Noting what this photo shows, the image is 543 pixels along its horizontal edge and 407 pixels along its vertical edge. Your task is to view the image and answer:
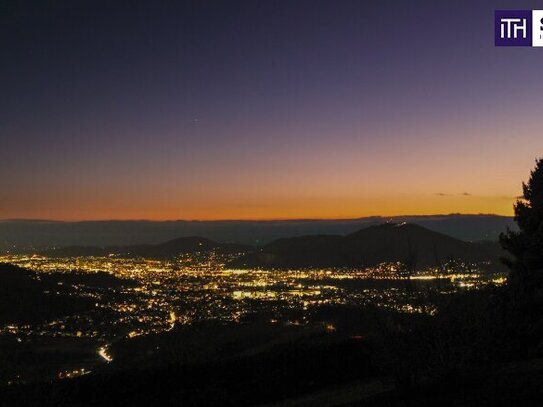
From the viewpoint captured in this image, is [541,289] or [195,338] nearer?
[541,289]

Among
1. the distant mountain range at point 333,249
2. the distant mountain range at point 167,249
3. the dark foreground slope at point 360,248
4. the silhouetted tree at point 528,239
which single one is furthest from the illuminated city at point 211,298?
Answer: the distant mountain range at point 167,249

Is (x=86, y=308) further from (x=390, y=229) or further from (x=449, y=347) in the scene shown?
(x=390, y=229)

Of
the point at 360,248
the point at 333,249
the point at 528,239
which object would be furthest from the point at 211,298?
the point at 333,249

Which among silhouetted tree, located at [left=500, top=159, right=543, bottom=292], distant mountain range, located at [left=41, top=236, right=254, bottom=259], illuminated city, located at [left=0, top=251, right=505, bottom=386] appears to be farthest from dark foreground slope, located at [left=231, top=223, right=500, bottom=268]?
silhouetted tree, located at [left=500, top=159, right=543, bottom=292]

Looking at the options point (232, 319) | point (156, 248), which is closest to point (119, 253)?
point (156, 248)

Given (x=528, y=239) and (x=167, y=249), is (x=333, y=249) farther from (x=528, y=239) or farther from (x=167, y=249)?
(x=528, y=239)

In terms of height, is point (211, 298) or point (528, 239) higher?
point (528, 239)

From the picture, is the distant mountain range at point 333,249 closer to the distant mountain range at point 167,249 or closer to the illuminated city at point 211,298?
the distant mountain range at point 167,249
